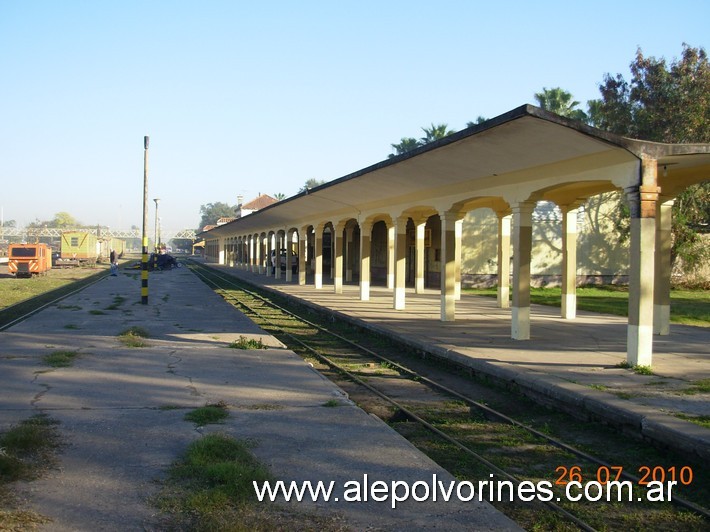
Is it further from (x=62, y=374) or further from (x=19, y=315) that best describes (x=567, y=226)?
(x=19, y=315)

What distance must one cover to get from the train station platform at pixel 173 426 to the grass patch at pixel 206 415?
0.36 ft

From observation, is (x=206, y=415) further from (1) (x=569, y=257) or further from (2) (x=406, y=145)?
(2) (x=406, y=145)

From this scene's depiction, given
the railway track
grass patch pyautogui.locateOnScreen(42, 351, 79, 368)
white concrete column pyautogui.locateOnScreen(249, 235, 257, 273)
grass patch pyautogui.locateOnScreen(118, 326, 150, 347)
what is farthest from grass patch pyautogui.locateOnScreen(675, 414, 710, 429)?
white concrete column pyautogui.locateOnScreen(249, 235, 257, 273)

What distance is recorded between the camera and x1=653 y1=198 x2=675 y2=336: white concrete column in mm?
15203

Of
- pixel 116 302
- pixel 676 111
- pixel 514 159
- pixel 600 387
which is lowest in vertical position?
pixel 600 387

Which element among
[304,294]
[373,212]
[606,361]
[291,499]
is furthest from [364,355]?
[304,294]

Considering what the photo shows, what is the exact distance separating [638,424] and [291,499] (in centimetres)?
449

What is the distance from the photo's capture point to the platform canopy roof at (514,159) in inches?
423

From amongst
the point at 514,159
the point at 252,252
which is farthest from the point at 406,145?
the point at 514,159

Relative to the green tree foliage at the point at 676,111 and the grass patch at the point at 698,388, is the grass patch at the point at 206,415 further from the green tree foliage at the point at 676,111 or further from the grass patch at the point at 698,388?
the green tree foliage at the point at 676,111

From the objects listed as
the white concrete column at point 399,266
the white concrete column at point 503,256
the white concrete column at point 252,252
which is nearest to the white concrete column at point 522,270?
the white concrete column at point 399,266

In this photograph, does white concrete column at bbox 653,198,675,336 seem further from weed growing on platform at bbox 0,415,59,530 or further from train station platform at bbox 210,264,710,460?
weed growing on platform at bbox 0,415,59,530

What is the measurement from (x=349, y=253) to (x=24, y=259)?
2035 centimetres

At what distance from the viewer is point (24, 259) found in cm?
4031
